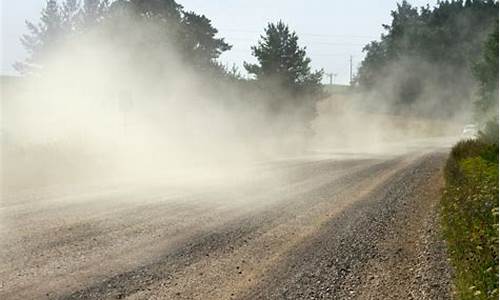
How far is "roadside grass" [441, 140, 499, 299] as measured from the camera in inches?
174

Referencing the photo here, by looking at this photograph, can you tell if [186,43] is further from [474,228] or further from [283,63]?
[474,228]

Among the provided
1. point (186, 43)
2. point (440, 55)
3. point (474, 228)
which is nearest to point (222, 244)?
point (474, 228)

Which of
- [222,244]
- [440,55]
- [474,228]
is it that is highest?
[440,55]

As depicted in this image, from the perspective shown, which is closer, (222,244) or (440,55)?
(222,244)

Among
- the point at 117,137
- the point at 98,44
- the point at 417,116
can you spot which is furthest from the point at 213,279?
the point at 417,116

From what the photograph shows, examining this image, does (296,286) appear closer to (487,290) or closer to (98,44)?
(487,290)

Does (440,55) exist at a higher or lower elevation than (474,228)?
higher

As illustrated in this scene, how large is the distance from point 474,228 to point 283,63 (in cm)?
2961

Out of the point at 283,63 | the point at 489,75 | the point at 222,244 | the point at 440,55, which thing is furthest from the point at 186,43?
the point at 440,55

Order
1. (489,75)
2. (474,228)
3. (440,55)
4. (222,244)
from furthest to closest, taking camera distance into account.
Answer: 1. (440,55)
2. (489,75)
3. (222,244)
4. (474,228)

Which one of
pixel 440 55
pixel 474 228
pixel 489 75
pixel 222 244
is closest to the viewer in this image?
pixel 474 228

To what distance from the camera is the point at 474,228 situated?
19.4 ft

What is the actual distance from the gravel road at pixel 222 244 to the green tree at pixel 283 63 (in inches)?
918

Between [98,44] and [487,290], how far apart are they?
27.4m
